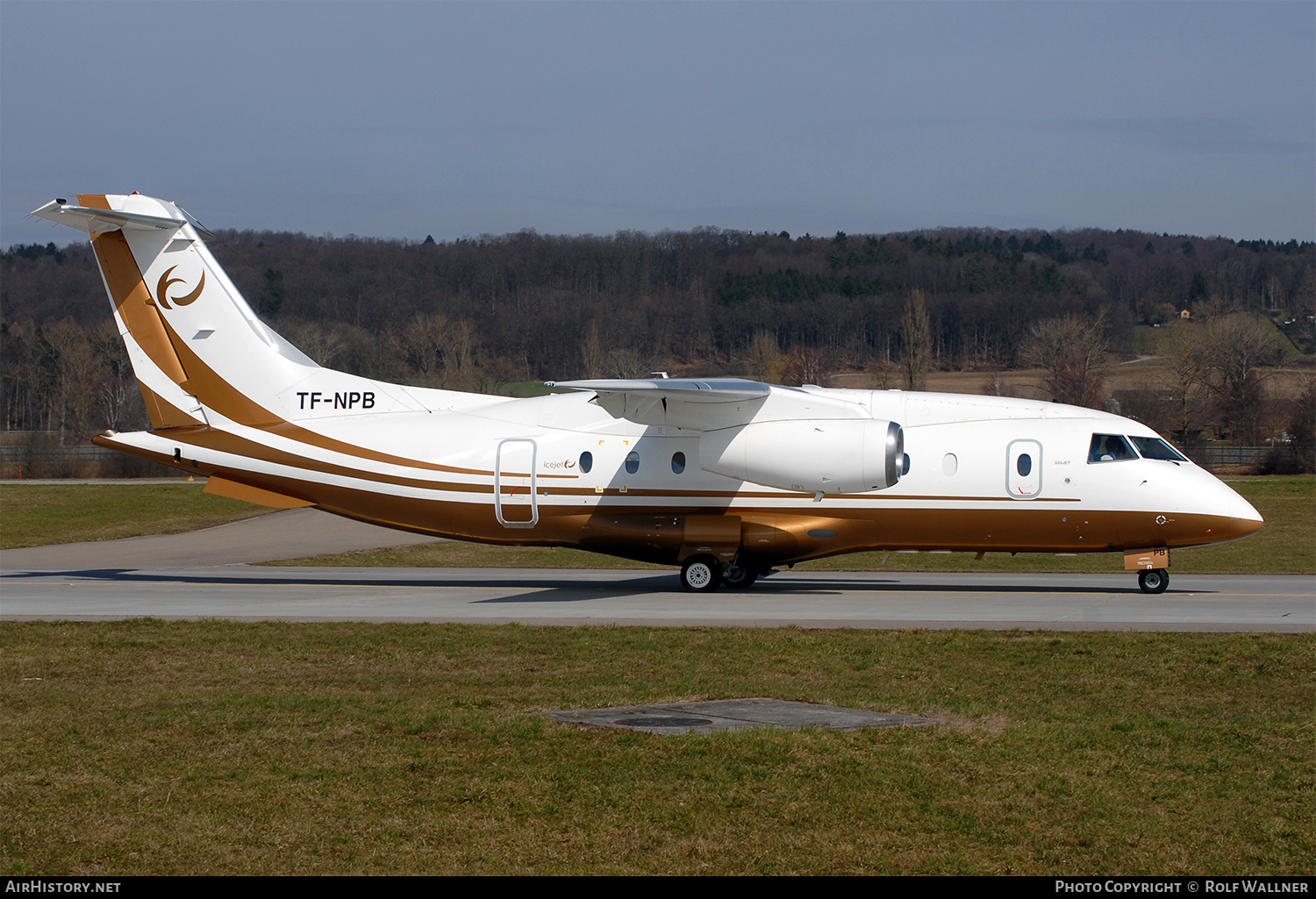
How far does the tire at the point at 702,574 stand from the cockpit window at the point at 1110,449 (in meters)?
7.12

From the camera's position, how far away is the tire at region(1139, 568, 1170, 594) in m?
21.5

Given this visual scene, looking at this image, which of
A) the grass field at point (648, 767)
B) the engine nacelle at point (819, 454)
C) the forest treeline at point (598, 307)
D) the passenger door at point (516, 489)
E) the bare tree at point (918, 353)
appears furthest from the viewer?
the forest treeline at point (598, 307)

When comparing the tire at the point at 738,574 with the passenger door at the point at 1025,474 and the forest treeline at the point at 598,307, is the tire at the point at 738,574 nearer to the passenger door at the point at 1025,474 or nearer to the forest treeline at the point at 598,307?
the passenger door at the point at 1025,474

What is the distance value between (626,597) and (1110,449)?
9.17 meters

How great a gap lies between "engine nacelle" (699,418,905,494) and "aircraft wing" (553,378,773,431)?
15.4 inches

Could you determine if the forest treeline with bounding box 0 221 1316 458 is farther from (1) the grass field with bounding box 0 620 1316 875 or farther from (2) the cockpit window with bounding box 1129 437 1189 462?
(1) the grass field with bounding box 0 620 1316 875

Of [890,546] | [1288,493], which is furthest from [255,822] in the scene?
[1288,493]

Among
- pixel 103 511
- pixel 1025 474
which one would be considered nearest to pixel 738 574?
pixel 1025 474

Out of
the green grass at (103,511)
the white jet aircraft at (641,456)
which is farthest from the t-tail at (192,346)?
the green grass at (103,511)

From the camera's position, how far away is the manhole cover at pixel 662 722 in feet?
32.8

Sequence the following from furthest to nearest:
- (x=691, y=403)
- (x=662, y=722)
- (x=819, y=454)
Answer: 1. (x=691, y=403)
2. (x=819, y=454)
3. (x=662, y=722)

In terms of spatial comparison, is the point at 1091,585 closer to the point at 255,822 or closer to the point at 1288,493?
the point at 255,822

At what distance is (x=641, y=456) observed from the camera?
2222cm

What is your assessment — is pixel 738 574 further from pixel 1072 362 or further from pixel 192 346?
pixel 1072 362
